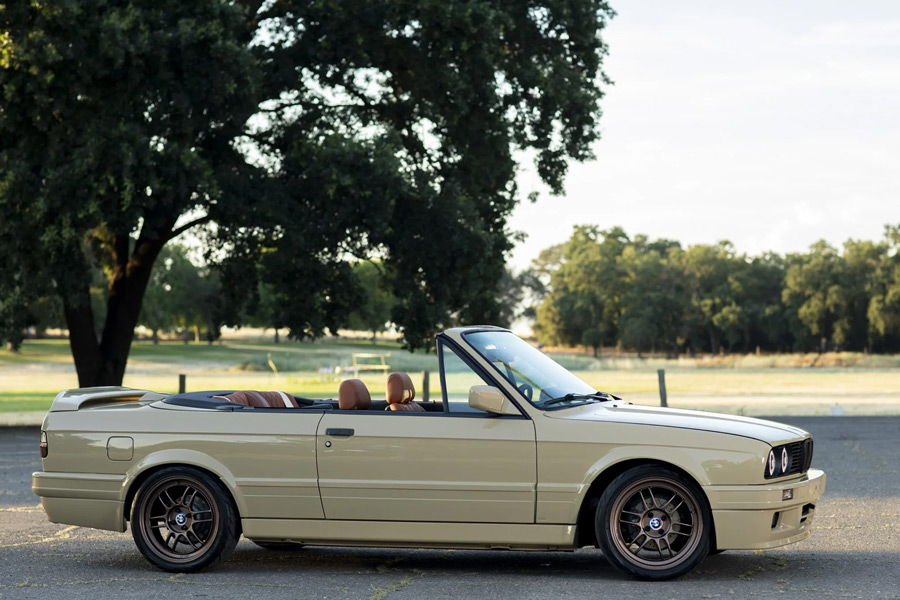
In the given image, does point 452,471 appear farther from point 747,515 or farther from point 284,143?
point 284,143

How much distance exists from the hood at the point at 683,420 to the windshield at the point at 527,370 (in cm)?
16

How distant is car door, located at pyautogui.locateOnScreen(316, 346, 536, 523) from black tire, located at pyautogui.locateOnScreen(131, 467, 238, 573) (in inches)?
30.9

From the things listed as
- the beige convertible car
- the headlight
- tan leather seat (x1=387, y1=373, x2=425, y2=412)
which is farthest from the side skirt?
the headlight

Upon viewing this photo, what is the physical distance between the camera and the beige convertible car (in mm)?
7266

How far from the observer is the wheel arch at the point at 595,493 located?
24.1 ft

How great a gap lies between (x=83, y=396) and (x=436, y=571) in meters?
2.79

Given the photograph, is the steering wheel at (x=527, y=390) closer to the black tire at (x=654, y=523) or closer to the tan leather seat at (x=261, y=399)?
the black tire at (x=654, y=523)

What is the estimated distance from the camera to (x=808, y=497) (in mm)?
7477

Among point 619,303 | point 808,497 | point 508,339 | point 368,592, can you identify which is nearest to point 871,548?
point 808,497

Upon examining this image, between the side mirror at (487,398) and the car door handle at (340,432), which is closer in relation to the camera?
the side mirror at (487,398)

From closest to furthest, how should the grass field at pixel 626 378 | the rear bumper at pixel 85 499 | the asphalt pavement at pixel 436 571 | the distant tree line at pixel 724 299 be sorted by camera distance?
the asphalt pavement at pixel 436 571 < the rear bumper at pixel 85 499 < the grass field at pixel 626 378 < the distant tree line at pixel 724 299

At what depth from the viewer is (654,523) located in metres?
7.28

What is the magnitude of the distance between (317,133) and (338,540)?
1673cm

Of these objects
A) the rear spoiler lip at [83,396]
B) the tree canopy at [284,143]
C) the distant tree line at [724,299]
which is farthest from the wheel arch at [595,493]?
the distant tree line at [724,299]
